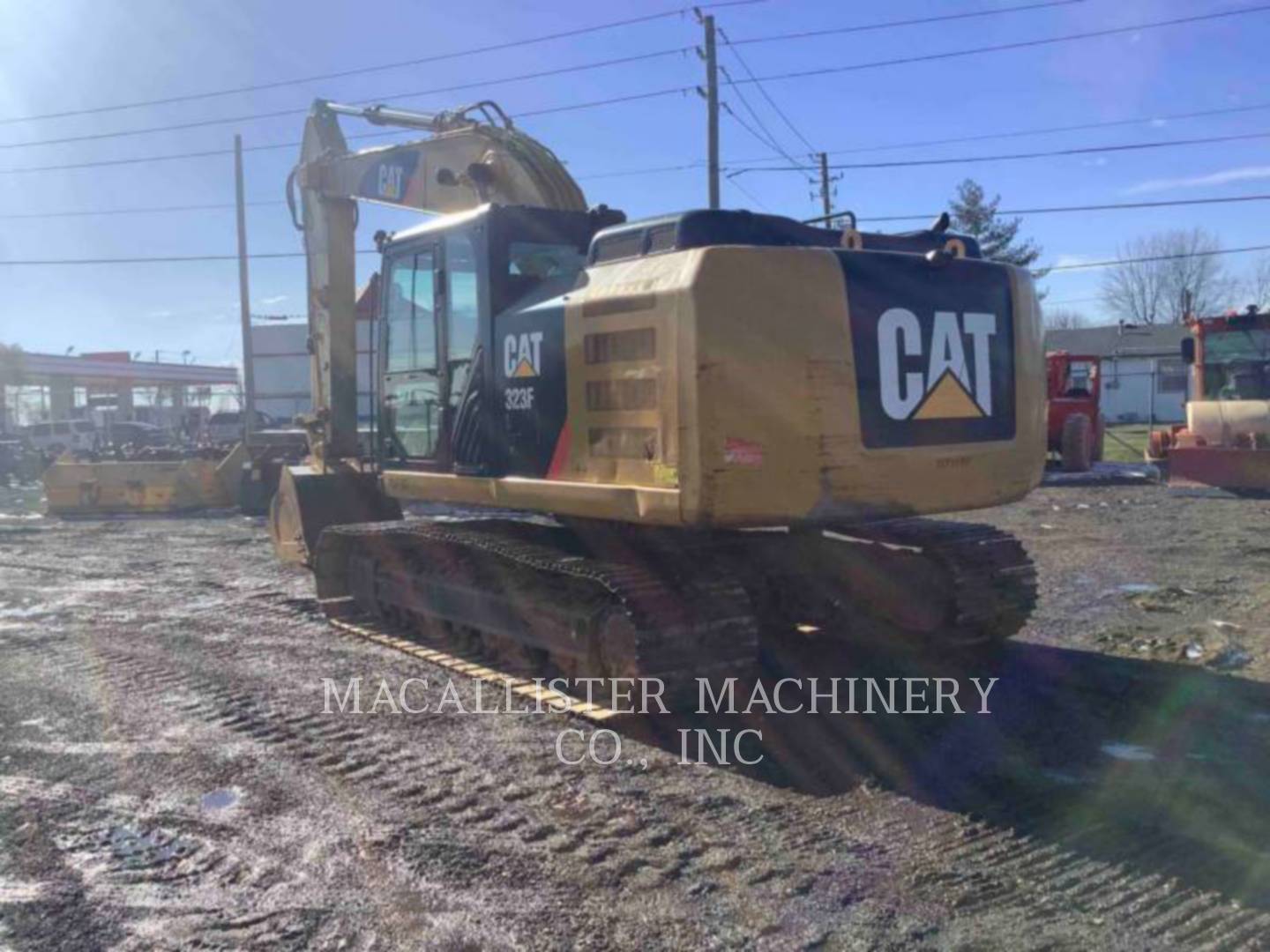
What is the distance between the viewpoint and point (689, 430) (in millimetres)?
5504

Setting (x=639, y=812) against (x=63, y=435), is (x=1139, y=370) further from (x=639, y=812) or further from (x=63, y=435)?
(x=639, y=812)

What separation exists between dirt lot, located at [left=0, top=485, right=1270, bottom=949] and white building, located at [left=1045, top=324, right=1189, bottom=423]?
45.2 metres

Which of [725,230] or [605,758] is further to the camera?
[725,230]

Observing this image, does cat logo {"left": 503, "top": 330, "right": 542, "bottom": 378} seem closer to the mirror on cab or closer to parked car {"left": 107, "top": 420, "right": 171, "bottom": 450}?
the mirror on cab

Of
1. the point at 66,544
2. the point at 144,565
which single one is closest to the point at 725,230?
the point at 144,565

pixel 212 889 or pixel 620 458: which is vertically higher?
pixel 620 458

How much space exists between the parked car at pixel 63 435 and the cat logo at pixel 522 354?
3368 cm

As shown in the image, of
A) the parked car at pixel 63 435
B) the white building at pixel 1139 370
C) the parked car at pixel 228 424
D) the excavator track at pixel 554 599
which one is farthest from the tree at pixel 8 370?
the excavator track at pixel 554 599

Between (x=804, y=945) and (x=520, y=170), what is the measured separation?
6452mm

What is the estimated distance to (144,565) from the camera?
1277 centimetres

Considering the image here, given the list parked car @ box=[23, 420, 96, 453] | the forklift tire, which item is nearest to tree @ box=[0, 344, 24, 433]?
parked car @ box=[23, 420, 96, 453]

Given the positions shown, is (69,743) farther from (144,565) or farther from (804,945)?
(144,565)

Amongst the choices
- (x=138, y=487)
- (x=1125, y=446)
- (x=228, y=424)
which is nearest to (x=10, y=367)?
(x=228, y=424)

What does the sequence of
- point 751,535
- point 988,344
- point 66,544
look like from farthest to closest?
point 66,544 < point 751,535 < point 988,344
